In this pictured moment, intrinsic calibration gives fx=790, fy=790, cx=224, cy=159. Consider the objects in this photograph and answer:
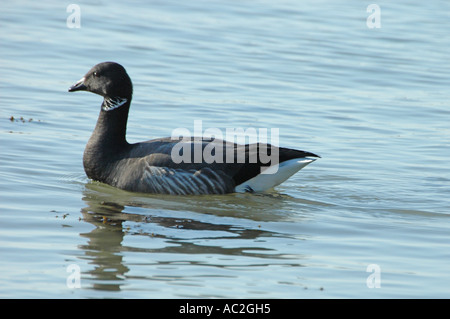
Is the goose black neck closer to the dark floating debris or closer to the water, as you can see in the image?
the water

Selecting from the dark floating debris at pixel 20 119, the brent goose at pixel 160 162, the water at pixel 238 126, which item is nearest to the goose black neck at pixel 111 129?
the brent goose at pixel 160 162

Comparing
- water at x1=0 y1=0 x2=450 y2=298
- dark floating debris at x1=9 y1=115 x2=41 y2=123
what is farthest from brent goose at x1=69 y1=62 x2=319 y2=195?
dark floating debris at x1=9 y1=115 x2=41 y2=123

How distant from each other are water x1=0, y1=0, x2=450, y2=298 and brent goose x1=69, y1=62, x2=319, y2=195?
217 mm

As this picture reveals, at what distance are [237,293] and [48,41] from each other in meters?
14.6

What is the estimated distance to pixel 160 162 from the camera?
10.5 meters

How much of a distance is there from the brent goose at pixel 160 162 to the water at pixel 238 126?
22 centimetres

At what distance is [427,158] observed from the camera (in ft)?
43.3

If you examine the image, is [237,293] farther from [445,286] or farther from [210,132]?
[210,132]

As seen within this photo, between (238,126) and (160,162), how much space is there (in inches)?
168

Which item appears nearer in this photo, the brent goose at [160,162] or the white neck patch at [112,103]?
the brent goose at [160,162]

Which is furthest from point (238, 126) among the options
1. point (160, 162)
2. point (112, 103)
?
point (160, 162)

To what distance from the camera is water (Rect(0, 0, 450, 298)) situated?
7688 mm

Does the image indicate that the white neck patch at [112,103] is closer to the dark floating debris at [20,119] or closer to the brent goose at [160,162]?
the brent goose at [160,162]

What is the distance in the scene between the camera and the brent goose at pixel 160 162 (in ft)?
34.7
